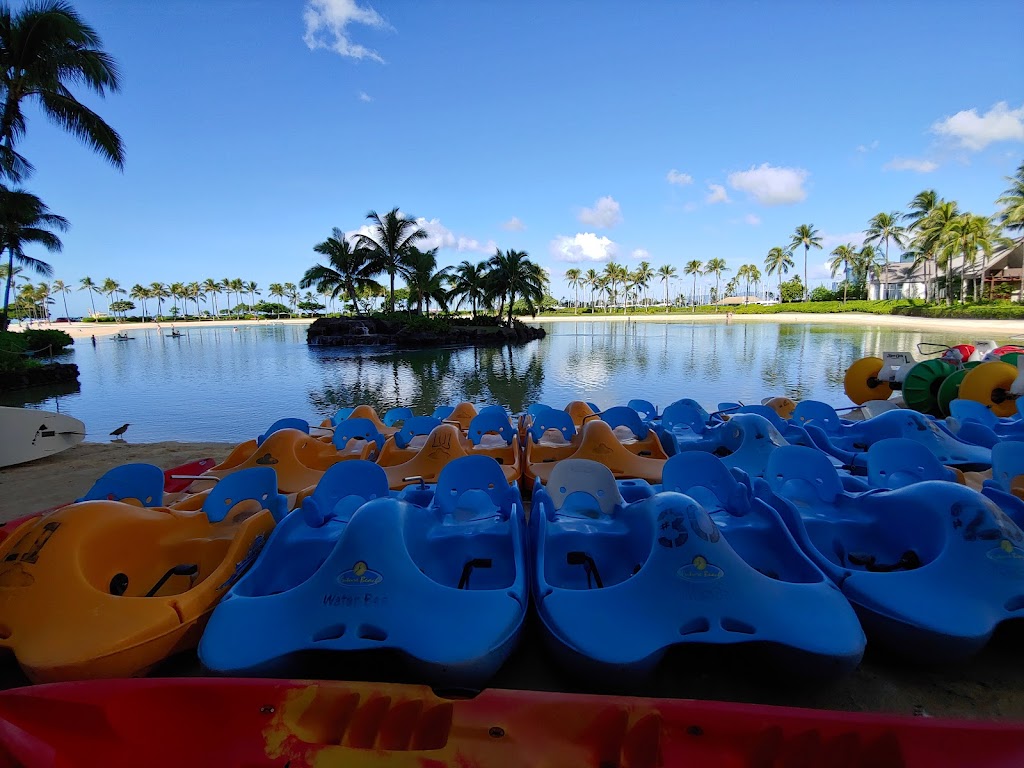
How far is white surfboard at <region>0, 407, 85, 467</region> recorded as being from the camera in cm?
750

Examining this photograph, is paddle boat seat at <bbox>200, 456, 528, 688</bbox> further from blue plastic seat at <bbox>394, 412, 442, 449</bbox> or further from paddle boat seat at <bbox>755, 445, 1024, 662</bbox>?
blue plastic seat at <bbox>394, 412, 442, 449</bbox>

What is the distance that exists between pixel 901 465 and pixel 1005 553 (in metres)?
1.77

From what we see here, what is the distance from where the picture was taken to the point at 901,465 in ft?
13.5

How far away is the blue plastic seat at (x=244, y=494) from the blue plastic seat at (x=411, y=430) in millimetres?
2483

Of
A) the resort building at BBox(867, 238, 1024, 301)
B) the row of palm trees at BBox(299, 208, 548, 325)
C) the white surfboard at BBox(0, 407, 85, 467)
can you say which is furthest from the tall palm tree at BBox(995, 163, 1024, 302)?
the white surfboard at BBox(0, 407, 85, 467)

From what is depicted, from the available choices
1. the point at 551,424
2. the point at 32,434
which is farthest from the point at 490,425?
the point at 32,434

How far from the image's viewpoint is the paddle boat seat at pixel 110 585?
2234 millimetres

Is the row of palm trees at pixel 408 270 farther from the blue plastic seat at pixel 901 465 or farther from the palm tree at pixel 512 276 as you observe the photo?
the blue plastic seat at pixel 901 465

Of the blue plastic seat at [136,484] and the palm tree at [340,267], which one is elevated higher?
the palm tree at [340,267]

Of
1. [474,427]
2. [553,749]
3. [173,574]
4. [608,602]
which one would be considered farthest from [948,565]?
[474,427]

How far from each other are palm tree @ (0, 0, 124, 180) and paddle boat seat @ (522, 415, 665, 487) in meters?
19.7

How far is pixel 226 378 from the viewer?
20688 millimetres

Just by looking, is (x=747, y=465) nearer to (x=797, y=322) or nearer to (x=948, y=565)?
(x=948, y=565)

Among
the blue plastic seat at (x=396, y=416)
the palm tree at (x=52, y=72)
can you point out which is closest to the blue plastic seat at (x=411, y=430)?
the blue plastic seat at (x=396, y=416)
